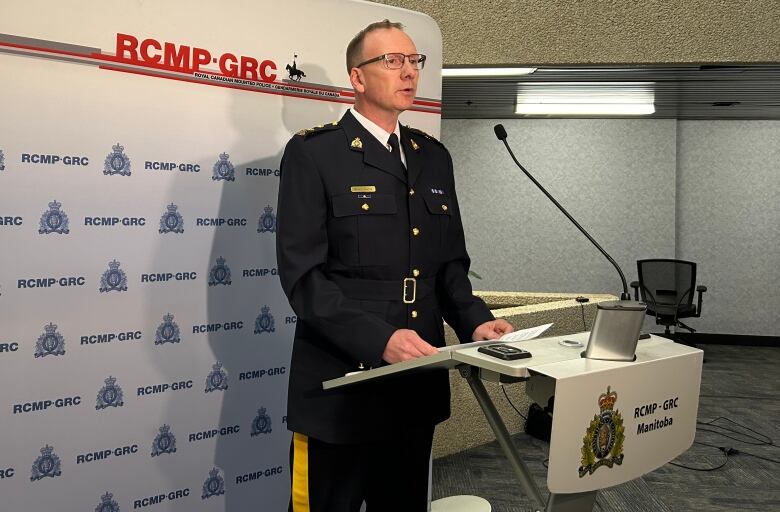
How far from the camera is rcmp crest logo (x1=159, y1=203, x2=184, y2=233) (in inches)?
79.0

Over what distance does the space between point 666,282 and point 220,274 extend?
6.38 m

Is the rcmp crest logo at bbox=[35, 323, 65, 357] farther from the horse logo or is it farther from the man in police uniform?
the horse logo

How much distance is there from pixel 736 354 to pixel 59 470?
7.54 metres

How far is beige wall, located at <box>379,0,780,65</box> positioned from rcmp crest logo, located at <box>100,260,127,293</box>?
2.55 meters

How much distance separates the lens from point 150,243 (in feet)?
6.50

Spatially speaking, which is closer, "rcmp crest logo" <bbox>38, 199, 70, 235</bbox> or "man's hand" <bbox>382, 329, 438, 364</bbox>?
"man's hand" <bbox>382, 329, 438, 364</bbox>

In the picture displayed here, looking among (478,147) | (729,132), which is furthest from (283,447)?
(729,132)

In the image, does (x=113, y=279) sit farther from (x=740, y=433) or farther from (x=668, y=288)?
(x=668, y=288)

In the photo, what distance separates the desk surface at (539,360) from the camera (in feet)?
3.75

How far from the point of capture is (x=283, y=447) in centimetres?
227

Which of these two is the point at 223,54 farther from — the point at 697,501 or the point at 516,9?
the point at 697,501

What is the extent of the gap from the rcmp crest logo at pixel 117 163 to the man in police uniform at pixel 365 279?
20.7 inches

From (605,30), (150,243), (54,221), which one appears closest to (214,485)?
(150,243)

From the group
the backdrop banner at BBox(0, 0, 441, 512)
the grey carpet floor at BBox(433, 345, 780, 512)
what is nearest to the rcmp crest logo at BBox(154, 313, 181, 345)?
the backdrop banner at BBox(0, 0, 441, 512)
